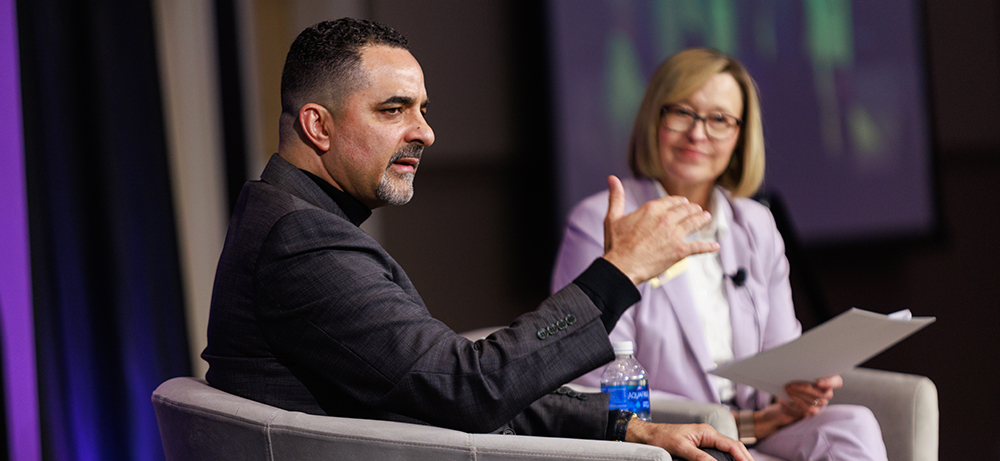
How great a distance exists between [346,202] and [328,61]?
0.76 feet

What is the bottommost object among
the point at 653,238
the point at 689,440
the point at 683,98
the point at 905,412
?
the point at 905,412

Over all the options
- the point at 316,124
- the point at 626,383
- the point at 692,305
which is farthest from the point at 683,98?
the point at 316,124

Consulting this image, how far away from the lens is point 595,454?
1.00 m

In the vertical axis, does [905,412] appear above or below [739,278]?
below

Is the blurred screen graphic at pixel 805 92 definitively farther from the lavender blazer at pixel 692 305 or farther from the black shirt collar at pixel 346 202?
the black shirt collar at pixel 346 202

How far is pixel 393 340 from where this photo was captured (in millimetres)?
1042

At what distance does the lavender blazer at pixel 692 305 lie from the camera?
74.7 inches

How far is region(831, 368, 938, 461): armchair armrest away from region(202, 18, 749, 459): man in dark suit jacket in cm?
73

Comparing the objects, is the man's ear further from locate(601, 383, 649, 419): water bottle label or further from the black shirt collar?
locate(601, 383, 649, 419): water bottle label

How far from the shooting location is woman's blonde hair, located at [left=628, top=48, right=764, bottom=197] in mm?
2055

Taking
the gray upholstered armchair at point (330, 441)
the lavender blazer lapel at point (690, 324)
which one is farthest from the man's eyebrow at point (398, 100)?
the lavender blazer lapel at point (690, 324)

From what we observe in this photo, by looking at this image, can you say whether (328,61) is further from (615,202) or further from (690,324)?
(690,324)

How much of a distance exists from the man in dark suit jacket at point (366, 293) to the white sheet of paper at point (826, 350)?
0.35m

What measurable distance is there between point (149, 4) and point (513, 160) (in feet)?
5.38
